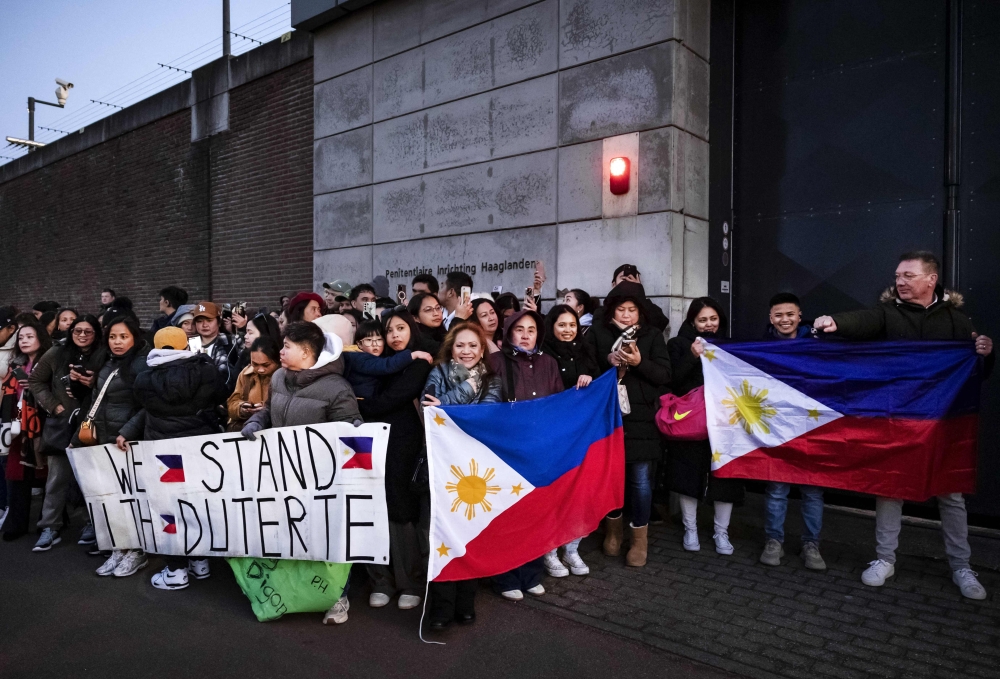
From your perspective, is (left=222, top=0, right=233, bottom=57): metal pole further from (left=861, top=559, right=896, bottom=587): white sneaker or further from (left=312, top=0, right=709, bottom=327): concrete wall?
(left=861, top=559, right=896, bottom=587): white sneaker

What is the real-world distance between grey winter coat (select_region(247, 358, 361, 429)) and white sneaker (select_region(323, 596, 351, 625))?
1.12 m

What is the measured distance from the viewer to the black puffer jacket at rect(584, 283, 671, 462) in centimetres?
525

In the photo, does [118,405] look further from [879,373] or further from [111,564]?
[879,373]

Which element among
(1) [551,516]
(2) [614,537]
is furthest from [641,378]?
(1) [551,516]

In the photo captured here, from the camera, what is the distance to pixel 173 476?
193 inches

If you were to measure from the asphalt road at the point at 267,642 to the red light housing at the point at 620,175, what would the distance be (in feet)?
13.1

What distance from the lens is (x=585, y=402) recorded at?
4930 millimetres

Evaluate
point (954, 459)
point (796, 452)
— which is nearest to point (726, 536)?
point (796, 452)

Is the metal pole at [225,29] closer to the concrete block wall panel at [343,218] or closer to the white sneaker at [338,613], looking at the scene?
the concrete block wall panel at [343,218]

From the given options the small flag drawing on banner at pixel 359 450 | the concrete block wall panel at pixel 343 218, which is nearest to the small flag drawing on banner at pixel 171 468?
the small flag drawing on banner at pixel 359 450

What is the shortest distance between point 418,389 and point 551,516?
47.3 inches

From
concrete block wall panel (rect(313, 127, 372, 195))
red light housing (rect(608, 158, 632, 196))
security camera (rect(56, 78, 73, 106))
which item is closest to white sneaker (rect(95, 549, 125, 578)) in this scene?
red light housing (rect(608, 158, 632, 196))

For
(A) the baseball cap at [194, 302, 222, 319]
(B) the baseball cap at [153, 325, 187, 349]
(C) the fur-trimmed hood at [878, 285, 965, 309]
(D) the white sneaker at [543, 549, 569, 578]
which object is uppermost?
(C) the fur-trimmed hood at [878, 285, 965, 309]

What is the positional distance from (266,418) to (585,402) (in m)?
2.16
